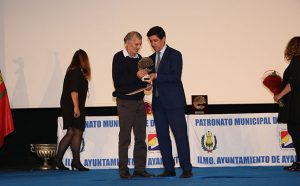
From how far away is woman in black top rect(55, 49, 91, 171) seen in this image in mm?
6402

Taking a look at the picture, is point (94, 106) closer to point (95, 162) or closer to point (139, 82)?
point (95, 162)

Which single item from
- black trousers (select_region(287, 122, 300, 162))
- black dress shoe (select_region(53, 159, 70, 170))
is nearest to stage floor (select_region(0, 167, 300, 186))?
black trousers (select_region(287, 122, 300, 162))

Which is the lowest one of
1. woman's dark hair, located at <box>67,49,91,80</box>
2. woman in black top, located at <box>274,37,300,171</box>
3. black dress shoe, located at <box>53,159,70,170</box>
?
black dress shoe, located at <box>53,159,70,170</box>

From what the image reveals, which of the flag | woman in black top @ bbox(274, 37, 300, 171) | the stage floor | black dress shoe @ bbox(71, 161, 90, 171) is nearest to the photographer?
the stage floor

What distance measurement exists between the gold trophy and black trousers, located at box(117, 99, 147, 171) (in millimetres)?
1892

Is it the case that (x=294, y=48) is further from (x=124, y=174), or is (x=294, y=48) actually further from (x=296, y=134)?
(x=124, y=174)

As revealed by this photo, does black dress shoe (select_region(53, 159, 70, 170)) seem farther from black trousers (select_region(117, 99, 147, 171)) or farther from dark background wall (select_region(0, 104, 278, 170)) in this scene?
black trousers (select_region(117, 99, 147, 171))

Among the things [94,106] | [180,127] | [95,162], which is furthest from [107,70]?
[180,127]

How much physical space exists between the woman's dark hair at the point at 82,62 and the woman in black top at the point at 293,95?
227cm

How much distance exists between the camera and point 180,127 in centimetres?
507

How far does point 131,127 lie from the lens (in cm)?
527

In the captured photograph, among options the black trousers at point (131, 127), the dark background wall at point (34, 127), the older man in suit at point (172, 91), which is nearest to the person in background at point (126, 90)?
the black trousers at point (131, 127)

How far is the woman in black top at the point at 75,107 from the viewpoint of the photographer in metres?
6.40

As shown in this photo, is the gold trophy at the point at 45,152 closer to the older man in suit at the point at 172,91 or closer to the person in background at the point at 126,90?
the person in background at the point at 126,90
